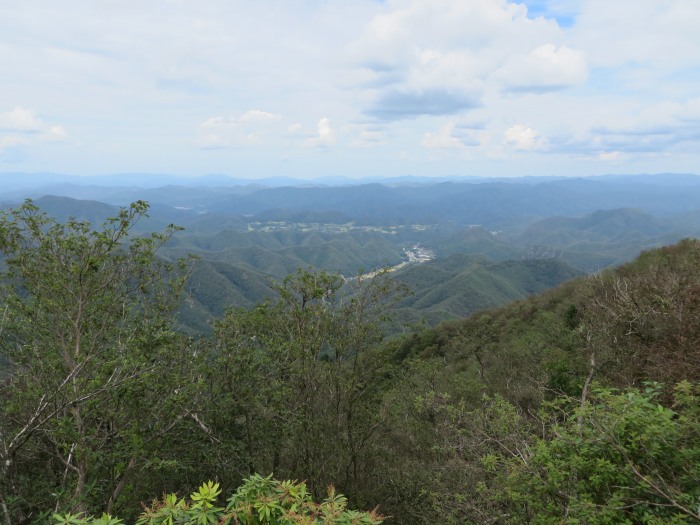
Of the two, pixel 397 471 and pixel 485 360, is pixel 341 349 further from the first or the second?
pixel 485 360

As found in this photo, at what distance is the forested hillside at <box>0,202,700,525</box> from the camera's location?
6957 mm

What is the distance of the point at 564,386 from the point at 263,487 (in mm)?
19775

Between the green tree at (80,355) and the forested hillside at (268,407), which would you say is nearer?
the forested hillside at (268,407)

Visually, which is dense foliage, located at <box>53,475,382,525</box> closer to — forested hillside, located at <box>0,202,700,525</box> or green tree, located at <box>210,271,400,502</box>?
forested hillside, located at <box>0,202,700,525</box>

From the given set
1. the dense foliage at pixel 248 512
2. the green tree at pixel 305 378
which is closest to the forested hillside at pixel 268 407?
the green tree at pixel 305 378

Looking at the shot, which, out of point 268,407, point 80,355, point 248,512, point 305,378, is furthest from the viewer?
point 305,378

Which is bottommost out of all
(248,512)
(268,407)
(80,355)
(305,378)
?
(268,407)

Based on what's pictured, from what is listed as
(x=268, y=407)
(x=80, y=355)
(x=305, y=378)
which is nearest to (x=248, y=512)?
(x=80, y=355)

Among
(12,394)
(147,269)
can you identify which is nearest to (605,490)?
(147,269)

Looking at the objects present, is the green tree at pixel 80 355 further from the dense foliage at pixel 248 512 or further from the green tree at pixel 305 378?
the dense foliage at pixel 248 512

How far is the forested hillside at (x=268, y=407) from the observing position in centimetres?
696

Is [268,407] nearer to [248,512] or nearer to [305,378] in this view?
[305,378]

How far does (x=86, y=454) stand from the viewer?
958cm

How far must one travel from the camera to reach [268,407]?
13.4 metres
